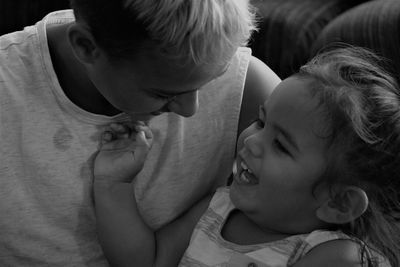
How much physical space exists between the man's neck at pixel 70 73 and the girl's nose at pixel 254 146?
30 centimetres

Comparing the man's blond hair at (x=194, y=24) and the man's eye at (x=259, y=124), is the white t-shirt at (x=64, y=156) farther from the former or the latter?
the man's blond hair at (x=194, y=24)

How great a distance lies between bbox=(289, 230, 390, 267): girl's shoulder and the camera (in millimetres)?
1335

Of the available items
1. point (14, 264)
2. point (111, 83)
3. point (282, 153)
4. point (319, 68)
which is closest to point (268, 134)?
point (282, 153)

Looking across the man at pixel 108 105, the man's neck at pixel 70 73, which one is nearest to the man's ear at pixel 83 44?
the man at pixel 108 105

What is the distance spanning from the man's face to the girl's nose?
0.12 metres

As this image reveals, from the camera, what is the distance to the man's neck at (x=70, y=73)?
1442 mm

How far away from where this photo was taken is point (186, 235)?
1523mm

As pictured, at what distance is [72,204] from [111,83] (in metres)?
0.28

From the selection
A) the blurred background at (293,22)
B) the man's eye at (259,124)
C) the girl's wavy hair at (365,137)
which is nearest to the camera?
the girl's wavy hair at (365,137)

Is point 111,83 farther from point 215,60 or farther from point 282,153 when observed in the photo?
point 282,153

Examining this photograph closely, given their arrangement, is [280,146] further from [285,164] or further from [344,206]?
[344,206]

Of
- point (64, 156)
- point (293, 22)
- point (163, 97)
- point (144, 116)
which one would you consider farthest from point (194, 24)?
point (293, 22)

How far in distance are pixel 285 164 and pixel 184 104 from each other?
20 cm

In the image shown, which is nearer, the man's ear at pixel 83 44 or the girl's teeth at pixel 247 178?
the man's ear at pixel 83 44
